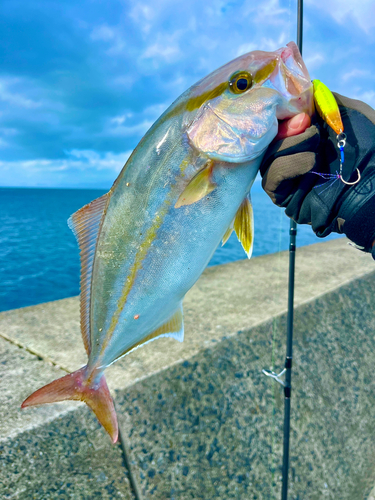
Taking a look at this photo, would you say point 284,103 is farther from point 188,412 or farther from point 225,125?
point 188,412

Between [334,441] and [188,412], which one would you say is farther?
[334,441]

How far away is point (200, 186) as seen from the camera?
1.33 metres

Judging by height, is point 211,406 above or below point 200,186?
below

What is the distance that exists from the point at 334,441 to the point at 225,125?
3047 mm

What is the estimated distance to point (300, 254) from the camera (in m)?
5.77

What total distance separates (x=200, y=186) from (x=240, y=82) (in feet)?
1.39

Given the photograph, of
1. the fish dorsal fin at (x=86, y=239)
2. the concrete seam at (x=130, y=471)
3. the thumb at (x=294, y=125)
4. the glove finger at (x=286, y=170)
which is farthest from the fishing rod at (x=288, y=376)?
the fish dorsal fin at (x=86, y=239)

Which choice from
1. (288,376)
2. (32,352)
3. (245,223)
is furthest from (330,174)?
(32,352)

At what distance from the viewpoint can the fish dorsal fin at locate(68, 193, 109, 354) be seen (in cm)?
152

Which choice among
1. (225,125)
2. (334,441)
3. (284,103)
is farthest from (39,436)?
(334,441)

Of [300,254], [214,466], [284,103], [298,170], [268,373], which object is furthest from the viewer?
[300,254]

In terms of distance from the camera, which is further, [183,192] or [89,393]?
[89,393]

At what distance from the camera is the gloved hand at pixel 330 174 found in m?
1.37

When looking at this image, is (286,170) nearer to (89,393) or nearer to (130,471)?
(89,393)
